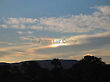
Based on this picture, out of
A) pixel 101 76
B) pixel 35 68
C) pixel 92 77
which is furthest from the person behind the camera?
pixel 35 68

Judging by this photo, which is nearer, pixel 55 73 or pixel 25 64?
pixel 55 73

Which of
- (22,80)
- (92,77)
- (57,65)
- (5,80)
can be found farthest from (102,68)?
(57,65)

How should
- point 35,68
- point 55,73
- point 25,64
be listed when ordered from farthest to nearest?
point 25,64 < point 35,68 < point 55,73

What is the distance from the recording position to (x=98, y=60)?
90375 mm

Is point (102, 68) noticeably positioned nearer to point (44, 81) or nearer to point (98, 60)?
point (44, 81)

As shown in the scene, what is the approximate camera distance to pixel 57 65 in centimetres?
9850

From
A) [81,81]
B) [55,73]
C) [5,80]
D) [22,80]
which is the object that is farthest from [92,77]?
[5,80]

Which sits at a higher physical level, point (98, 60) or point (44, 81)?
point (98, 60)

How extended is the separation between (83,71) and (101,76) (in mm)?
8681

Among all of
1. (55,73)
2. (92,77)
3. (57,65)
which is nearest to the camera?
(92,77)

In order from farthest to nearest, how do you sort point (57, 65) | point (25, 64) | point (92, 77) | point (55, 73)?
point (57, 65), point (25, 64), point (55, 73), point (92, 77)

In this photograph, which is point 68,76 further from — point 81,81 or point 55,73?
point 55,73

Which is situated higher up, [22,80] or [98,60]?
[98,60]

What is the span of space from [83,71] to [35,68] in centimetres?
2894
